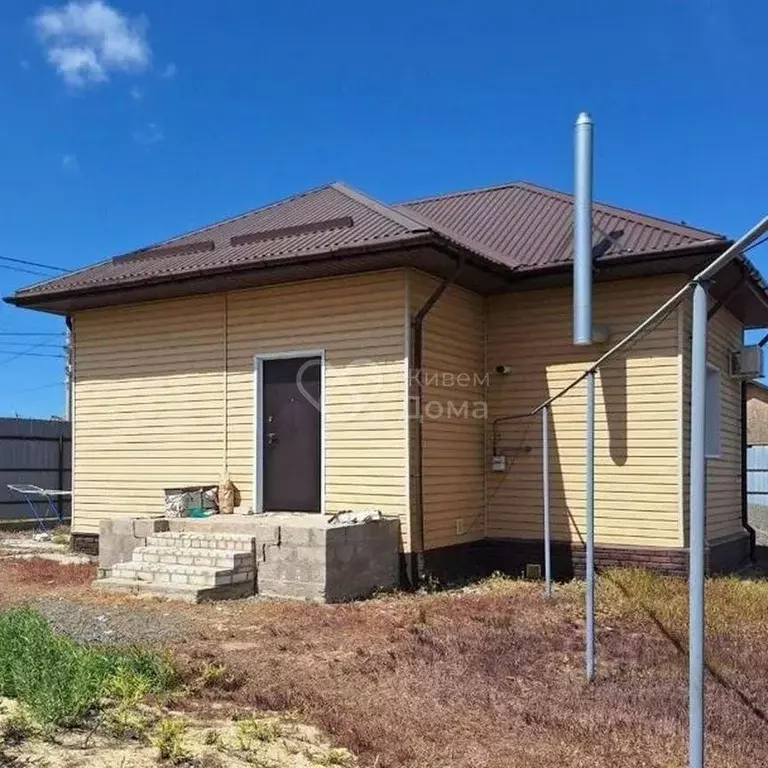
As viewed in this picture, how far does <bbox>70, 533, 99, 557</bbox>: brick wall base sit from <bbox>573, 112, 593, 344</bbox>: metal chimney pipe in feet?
22.2

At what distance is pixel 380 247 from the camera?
27.9 feet

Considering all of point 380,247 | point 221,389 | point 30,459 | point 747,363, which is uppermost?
point 380,247

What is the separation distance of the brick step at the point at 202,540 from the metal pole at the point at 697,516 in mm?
6026

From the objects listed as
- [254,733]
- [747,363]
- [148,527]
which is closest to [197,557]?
[148,527]

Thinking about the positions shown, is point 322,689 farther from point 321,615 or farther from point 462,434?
point 462,434

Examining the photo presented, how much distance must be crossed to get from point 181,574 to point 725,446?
730 centimetres

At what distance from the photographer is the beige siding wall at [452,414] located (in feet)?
30.5

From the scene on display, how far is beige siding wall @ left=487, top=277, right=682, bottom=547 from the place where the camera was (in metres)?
9.30

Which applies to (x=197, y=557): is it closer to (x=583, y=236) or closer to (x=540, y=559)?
(x=540, y=559)

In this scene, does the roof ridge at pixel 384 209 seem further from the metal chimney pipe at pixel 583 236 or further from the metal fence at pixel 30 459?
the metal fence at pixel 30 459

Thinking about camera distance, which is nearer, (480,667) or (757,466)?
(480,667)

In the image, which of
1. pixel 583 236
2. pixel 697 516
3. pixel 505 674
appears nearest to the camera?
pixel 697 516

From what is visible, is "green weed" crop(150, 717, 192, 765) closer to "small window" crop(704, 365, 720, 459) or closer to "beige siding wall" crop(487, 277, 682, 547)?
"beige siding wall" crop(487, 277, 682, 547)

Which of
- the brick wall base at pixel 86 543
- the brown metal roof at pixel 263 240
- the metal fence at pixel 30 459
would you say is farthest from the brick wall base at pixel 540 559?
the metal fence at pixel 30 459
